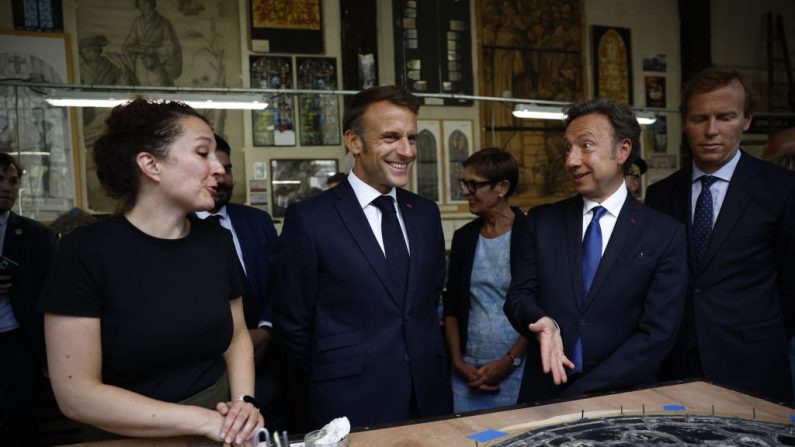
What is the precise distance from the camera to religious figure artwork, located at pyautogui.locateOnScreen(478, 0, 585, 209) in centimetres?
791

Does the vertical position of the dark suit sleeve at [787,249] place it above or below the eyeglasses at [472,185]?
below

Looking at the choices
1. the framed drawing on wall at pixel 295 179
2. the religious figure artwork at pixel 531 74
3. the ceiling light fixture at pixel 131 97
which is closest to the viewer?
the ceiling light fixture at pixel 131 97

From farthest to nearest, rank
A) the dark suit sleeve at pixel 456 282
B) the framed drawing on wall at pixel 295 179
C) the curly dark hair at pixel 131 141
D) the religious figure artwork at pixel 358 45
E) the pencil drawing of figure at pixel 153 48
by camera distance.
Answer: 1. the religious figure artwork at pixel 358 45
2. the framed drawing on wall at pixel 295 179
3. the pencil drawing of figure at pixel 153 48
4. the dark suit sleeve at pixel 456 282
5. the curly dark hair at pixel 131 141

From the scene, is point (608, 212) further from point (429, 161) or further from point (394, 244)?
point (429, 161)

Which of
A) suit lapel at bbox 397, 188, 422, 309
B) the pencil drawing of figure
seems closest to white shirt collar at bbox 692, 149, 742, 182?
suit lapel at bbox 397, 188, 422, 309

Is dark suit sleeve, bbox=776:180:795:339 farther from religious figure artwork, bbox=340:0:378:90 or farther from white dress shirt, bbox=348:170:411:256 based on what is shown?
religious figure artwork, bbox=340:0:378:90

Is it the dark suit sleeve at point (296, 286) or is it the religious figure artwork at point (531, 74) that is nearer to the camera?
the dark suit sleeve at point (296, 286)

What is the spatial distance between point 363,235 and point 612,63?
7255 millimetres

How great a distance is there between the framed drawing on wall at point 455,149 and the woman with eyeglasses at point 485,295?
418cm

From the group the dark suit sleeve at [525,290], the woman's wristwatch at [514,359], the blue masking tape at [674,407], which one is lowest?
the woman's wristwatch at [514,359]

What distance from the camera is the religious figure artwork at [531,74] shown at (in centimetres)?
791

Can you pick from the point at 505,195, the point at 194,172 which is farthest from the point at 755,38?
the point at 194,172

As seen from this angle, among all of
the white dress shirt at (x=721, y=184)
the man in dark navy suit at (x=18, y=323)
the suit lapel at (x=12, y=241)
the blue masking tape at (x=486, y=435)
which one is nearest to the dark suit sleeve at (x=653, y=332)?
the white dress shirt at (x=721, y=184)

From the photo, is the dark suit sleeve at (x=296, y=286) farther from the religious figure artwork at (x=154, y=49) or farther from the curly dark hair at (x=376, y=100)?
the religious figure artwork at (x=154, y=49)
